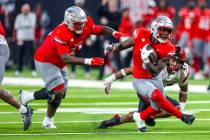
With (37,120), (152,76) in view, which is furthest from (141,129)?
(37,120)

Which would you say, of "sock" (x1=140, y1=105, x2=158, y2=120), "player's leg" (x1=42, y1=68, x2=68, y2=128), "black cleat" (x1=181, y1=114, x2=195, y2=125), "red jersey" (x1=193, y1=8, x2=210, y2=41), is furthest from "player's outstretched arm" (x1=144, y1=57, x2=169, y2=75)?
"red jersey" (x1=193, y1=8, x2=210, y2=41)

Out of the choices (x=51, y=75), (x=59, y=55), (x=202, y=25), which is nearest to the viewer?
(x=59, y=55)

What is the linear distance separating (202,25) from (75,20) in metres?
9.97

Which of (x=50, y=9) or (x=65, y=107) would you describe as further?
(x=50, y=9)

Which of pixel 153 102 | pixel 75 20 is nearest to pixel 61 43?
pixel 75 20

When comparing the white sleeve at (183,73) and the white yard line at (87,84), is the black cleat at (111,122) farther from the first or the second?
the white yard line at (87,84)

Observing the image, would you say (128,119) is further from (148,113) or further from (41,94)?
(41,94)

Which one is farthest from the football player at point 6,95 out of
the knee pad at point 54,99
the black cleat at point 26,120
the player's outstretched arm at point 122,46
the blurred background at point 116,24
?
the blurred background at point 116,24

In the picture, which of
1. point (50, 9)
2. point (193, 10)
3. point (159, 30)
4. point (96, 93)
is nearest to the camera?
point (159, 30)

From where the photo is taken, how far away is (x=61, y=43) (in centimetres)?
1079

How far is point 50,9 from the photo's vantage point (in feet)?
78.6

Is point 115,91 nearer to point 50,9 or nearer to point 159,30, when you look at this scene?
point 159,30

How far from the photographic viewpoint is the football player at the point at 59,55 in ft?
35.5

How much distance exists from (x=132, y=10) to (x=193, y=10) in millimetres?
2363
